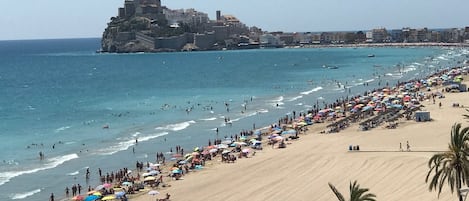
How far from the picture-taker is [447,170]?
17.4 m

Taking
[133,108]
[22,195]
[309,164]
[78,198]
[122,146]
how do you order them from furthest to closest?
[133,108]
[122,146]
[309,164]
[22,195]
[78,198]

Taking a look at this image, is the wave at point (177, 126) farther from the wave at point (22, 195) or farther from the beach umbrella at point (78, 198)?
the beach umbrella at point (78, 198)

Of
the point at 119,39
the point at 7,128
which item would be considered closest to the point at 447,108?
the point at 7,128

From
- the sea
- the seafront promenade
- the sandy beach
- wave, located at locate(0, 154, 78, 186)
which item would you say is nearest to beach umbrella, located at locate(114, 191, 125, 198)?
the seafront promenade

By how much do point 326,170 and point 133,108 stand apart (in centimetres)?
3885

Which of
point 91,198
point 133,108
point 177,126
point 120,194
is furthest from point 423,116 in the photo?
point 133,108

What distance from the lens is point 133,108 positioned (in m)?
67.2

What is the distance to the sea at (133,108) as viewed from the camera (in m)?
39.6

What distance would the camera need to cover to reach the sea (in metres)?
39.6

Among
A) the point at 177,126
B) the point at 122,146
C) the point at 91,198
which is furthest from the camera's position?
the point at 177,126

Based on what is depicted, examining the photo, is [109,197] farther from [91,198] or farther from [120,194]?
[91,198]

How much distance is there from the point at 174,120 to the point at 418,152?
28.3m

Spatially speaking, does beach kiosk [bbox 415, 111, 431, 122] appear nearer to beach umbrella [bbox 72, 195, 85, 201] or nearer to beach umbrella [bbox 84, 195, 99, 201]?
beach umbrella [bbox 84, 195, 99, 201]

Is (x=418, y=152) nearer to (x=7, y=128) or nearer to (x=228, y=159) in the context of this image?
(x=228, y=159)
